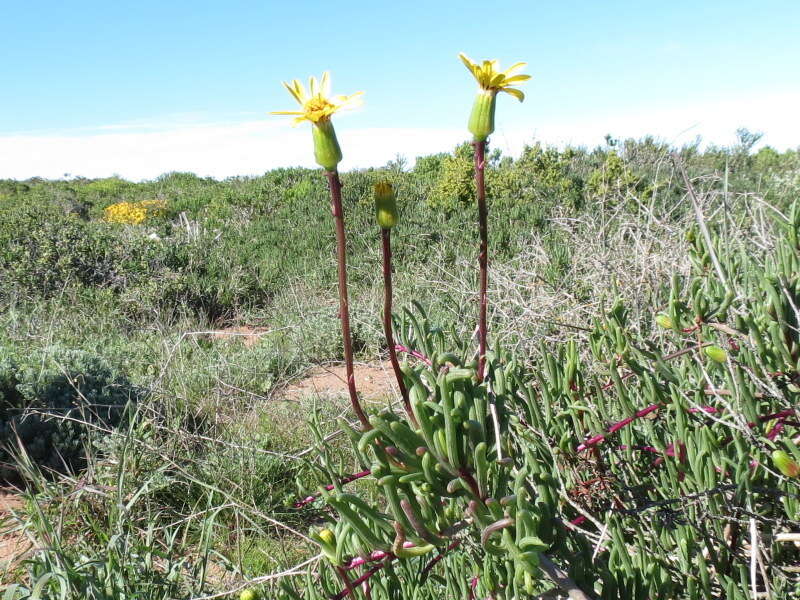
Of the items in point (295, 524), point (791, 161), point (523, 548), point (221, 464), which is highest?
point (791, 161)

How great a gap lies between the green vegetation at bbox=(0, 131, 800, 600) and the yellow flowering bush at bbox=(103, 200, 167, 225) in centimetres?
405

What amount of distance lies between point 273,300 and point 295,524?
478cm

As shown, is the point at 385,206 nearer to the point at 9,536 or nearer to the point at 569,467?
the point at 569,467

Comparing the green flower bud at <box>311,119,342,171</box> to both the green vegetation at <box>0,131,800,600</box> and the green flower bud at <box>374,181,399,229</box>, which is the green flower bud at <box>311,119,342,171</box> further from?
the green vegetation at <box>0,131,800,600</box>

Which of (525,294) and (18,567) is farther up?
(525,294)

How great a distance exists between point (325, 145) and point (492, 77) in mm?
264

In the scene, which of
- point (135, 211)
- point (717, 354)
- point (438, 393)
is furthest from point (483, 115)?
point (135, 211)

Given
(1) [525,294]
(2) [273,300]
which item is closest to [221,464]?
(1) [525,294]

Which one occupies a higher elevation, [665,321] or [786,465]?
[665,321]

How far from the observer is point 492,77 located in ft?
3.07

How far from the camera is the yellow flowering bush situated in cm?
1320

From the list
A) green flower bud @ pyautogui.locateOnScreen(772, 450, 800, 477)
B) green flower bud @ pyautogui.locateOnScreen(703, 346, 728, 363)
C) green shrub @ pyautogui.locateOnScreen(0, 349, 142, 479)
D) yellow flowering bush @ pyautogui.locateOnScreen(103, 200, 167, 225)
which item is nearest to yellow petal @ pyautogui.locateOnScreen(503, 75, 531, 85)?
green flower bud @ pyautogui.locateOnScreen(703, 346, 728, 363)

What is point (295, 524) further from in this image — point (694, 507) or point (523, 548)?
point (523, 548)

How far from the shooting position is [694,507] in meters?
1.29
